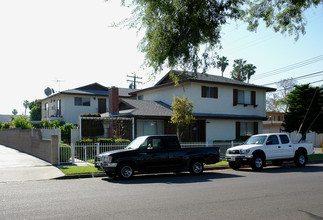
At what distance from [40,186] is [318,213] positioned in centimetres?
855

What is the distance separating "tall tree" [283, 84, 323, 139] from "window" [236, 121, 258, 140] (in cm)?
332

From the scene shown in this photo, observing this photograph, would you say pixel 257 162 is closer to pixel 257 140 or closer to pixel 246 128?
pixel 257 140

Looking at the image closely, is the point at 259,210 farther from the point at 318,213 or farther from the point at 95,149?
the point at 95,149

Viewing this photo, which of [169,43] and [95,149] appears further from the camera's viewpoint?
[95,149]

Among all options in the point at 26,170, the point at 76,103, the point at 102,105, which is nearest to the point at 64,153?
the point at 26,170

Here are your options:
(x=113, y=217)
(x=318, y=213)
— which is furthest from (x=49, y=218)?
(x=318, y=213)

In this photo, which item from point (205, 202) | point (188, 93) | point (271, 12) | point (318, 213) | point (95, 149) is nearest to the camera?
point (318, 213)

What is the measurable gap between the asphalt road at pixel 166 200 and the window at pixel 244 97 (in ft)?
56.9

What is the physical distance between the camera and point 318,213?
701cm

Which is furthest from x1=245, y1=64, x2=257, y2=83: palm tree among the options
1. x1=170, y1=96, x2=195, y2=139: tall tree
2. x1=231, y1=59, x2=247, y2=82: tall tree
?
x1=170, y1=96, x2=195, y2=139: tall tree

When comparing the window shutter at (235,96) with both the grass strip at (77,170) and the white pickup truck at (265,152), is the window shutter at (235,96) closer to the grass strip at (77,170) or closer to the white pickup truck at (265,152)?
the white pickup truck at (265,152)

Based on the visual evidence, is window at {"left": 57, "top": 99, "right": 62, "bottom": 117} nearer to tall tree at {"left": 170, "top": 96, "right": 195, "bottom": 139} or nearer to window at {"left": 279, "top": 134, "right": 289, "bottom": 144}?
tall tree at {"left": 170, "top": 96, "right": 195, "bottom": 139}

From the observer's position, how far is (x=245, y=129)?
96.5ft

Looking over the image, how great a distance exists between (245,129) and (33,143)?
1786 cm
